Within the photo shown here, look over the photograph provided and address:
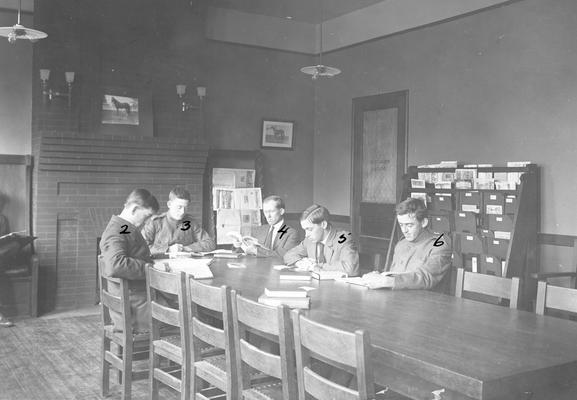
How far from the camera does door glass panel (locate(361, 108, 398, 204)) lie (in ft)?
24.4

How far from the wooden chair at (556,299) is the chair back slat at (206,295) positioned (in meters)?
1.54

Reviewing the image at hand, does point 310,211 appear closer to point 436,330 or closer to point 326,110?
point 436,330

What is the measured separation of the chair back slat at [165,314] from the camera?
Result: 3.26m

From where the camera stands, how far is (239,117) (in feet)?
26.5

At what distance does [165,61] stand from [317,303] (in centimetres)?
491

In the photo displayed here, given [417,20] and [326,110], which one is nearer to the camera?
[417,20]

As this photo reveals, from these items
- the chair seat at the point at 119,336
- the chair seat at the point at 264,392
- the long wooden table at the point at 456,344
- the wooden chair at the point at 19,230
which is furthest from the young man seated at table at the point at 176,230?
the chair seat at the point at 264,392

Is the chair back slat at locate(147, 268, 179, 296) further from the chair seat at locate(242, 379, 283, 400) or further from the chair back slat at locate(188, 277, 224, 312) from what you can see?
the chair seat at locate(242, 379, 283, 400)

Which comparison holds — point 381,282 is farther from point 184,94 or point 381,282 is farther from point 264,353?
point 184,94

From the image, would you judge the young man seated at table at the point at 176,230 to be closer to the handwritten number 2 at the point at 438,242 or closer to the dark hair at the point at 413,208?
the dark hair at the point at 413,208

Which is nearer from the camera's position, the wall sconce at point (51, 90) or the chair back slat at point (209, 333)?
the chair back slat at point (209, 333)

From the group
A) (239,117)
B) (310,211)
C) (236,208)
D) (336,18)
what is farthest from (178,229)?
(336,18)

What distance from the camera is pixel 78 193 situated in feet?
22.2

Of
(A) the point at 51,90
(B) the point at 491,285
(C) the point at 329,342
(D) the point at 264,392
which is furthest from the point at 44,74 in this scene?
(C) the point at 329,342
